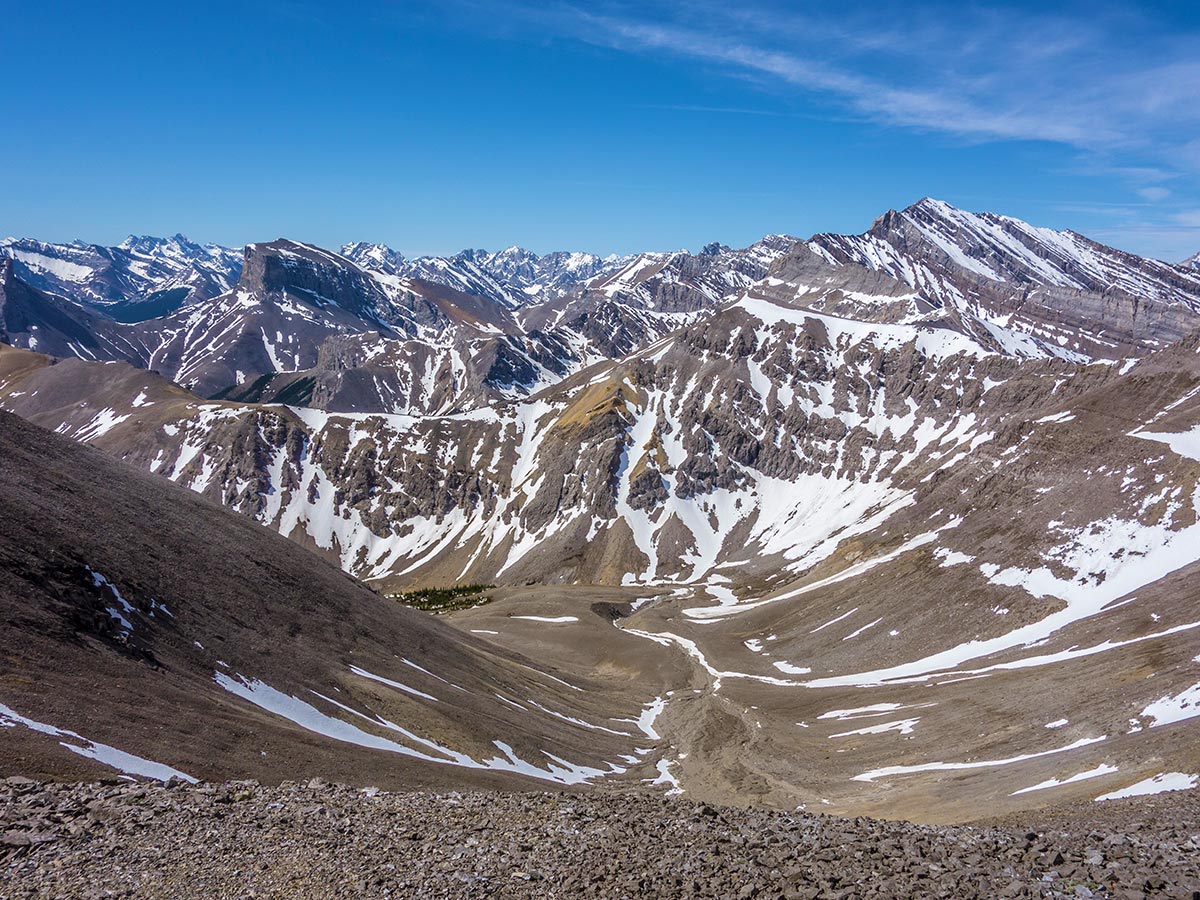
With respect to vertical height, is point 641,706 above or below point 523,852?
below

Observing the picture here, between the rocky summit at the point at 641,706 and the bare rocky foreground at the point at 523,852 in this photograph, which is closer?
the bare rocky foreground at the point at 523,852

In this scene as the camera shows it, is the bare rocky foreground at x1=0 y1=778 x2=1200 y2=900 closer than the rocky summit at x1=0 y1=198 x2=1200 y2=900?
Yes

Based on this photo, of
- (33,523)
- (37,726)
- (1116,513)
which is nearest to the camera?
(37,726)

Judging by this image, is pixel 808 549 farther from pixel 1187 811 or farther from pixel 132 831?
pixel 132 831

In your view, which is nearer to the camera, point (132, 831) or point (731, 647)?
point (132, 831)

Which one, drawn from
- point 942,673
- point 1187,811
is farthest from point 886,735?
point 1187,811

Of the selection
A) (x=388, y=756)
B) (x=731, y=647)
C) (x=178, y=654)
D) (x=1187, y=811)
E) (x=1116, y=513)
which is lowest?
(x=731, y=647)

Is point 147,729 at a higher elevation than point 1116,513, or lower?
lower

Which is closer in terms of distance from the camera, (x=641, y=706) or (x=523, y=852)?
(x=523, y=852)
